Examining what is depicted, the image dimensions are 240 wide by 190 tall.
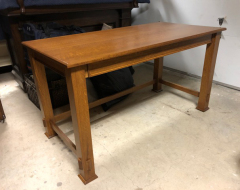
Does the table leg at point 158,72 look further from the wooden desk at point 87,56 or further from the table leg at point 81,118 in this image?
the table leg at point 81,118

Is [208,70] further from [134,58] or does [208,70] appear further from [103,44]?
[103,44]

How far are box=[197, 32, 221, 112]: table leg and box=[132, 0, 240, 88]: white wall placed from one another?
0.67m

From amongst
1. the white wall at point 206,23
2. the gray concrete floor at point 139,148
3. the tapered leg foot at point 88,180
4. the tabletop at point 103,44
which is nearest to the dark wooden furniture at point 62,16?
the white wall at point 206,23

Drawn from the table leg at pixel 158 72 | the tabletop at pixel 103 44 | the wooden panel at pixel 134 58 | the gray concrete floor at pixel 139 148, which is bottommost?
the gray concrete floor at pixel 139 148

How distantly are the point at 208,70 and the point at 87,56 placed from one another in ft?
4.21

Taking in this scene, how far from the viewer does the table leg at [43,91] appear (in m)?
1.48

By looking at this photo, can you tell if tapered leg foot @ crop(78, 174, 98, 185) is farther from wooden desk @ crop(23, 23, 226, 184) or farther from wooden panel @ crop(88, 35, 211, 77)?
wooden panel @ crop(88, 35, 211, 77)

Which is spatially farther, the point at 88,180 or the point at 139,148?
the point at 139,148

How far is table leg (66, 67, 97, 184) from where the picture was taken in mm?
1065

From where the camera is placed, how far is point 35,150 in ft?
5.24

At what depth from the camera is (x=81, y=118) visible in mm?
1166

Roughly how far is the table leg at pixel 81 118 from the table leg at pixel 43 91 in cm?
50

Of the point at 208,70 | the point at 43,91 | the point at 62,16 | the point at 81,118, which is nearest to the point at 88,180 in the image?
the point at 81,118

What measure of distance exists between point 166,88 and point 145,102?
18.0 inches
